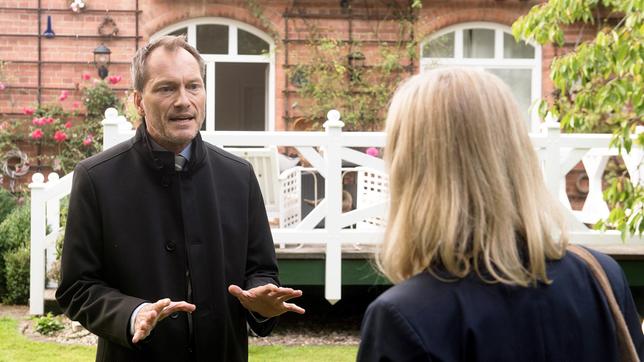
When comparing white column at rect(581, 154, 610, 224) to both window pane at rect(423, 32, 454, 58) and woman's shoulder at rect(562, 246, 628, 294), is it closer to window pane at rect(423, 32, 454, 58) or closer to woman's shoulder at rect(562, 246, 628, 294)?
window pane at rect(423, 32, 454, 58)

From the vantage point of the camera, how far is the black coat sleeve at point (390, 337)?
159 centimetres

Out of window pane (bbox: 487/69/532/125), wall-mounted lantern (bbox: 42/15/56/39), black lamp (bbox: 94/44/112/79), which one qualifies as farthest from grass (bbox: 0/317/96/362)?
window pane (bbox: 487/69/532/125)

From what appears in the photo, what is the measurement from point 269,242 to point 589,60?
3.34 meters

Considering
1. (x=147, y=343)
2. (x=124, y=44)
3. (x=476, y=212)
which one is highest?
(x=124, y=44)

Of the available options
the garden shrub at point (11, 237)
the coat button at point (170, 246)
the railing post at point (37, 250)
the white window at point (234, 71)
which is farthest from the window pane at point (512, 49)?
the coat button at point (170, 246)

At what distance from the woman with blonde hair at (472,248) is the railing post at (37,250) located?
6.56 meters

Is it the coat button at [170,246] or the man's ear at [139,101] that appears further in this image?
the man's ear at [139,101]

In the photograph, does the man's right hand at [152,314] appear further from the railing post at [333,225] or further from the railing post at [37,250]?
the railing post at [37,250]

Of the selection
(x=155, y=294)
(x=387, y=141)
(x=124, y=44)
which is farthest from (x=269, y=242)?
(x=124, y=44)

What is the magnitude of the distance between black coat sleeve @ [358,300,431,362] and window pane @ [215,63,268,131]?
432 inches

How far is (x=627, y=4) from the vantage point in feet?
17.8

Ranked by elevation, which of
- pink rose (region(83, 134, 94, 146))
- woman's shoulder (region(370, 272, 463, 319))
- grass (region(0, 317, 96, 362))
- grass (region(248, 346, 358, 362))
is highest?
pink rose (region(83, 134, 94, 146))

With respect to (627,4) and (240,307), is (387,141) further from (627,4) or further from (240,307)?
(627,4)

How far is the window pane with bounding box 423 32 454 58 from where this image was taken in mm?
12328
